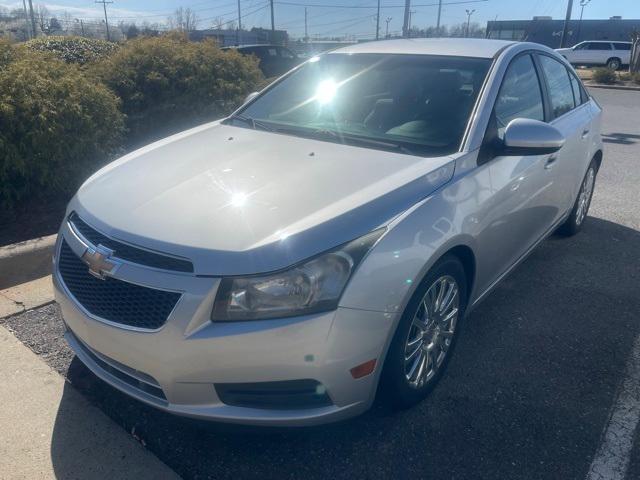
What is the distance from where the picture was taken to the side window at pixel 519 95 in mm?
3340

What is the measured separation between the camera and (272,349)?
2.09 meters

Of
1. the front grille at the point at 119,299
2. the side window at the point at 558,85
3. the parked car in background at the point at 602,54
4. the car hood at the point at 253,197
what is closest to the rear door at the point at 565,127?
the side window at the point at 558,85

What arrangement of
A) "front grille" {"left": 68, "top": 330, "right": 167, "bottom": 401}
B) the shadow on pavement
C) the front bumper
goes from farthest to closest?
the shadow on pavement, "front grille" {"left": 68, "top": 330, "right": 167, "bottom": 401}, the front bumper

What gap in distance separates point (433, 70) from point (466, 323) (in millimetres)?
1635

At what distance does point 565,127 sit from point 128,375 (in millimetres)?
3499

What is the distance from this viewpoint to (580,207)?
508cm

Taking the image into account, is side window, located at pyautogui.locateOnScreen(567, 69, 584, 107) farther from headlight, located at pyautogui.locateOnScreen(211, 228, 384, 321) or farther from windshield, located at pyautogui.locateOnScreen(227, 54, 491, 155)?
headlight, located at pyautogui.locateOnScreen(211, 228, 384, 321)

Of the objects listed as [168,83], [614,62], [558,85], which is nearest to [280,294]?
[558,85]

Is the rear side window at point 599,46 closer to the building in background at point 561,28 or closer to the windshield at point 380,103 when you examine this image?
the building in background at point 561,28

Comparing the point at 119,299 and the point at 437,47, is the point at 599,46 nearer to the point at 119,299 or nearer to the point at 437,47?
the point at 437,47

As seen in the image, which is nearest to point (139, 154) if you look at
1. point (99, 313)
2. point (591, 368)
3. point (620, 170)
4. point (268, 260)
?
point (99, 313)

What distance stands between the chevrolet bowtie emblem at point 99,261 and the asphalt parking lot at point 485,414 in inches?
27.4

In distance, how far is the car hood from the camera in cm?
218

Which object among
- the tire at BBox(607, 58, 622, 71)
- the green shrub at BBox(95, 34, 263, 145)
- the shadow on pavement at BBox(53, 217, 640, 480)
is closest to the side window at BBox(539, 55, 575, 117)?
the shadow on pavement at BBox(53, 217, 640, 480)
